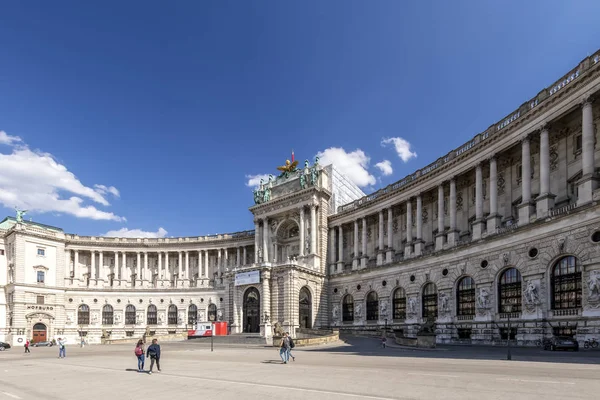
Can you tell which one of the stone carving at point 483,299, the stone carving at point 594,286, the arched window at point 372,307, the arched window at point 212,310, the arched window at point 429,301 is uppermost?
the stone carving at point 594,286

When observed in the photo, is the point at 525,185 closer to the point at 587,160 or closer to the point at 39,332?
the point at 587,160

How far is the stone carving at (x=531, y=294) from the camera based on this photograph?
125 feet

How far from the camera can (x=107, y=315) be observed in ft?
300

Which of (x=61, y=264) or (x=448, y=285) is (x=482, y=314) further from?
(x=61, y=264)

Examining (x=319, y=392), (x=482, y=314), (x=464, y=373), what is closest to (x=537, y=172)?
(x=482, y=314)

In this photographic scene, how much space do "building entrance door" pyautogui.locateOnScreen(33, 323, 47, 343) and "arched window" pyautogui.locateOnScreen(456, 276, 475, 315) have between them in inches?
2796

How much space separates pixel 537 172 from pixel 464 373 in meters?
30.4

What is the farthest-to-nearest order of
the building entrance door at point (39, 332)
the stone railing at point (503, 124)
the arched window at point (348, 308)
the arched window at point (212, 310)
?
1. the arched window at point (212, 310)
2. the building entrance door at point (39, 332)
3. the arched window at point (348, 308)
4. the stone railing at point (503, 124)

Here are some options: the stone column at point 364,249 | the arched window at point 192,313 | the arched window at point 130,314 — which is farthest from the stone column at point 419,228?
the arched window at point 130,314

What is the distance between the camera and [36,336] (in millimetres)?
80562

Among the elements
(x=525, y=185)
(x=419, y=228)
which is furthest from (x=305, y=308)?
(x=525, y=185)

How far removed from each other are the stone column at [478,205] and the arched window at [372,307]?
68.1 feet

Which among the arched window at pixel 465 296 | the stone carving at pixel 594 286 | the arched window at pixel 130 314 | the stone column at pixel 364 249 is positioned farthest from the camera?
A: the arched window at pixel 130 314

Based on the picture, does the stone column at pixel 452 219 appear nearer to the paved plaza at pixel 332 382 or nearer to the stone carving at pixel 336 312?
the stone carving at pixel 336 312
